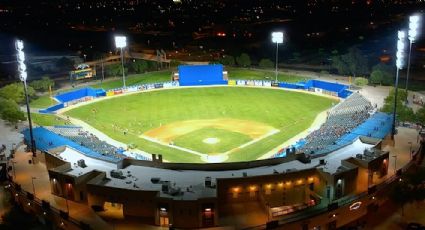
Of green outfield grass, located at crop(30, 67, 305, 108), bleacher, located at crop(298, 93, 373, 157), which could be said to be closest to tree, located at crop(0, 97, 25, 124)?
green outfield grass, located at crop(30, 67, 305, 108)

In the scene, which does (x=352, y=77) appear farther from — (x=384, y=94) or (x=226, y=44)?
(x=226, y=44)

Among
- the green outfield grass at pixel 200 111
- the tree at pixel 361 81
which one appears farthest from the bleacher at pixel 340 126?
the tree at pixel 361 81

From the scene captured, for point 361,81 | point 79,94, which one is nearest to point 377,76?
point 361,81

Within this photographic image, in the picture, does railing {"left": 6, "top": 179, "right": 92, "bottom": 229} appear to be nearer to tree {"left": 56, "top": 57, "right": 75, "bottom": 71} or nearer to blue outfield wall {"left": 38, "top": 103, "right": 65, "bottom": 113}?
blue outfield wall {"left": 38, "top": 103, "right": 65, "bottom": 113}

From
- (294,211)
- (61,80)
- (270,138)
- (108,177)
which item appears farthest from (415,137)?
(61,80)

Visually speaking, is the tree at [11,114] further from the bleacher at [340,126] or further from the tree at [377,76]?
the tree at [377,76]
